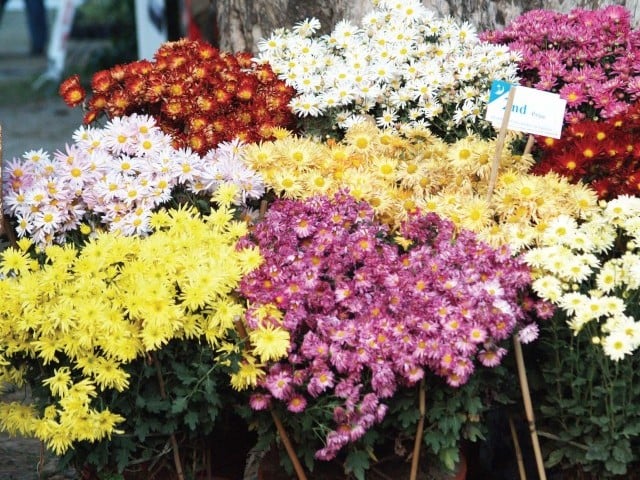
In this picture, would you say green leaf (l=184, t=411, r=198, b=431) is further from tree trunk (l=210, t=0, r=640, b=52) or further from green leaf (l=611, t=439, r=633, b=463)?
tree trunk (l=210, t=0, r=640, b=52)

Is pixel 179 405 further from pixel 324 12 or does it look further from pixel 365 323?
pixel 324 12

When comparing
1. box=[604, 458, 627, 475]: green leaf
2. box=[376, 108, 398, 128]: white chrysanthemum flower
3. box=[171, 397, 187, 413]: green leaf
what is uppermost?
box=[376, 108, 398, 128]: white chrysanthemum flower

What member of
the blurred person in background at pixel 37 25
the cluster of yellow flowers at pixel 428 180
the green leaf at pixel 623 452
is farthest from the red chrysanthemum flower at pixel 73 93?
the blurred person in background at pixel 37 25

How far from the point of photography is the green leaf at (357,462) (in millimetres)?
2553

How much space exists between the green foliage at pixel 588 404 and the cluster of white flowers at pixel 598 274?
61mm

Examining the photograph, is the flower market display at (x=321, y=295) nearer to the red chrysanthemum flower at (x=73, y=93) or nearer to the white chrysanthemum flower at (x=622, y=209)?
the white chrysanthemum flower at (x=622, y=209)

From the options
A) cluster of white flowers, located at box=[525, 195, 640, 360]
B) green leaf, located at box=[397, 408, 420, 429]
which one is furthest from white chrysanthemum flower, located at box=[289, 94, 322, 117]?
green leaf, located at box=[397, 408, 420, 429]

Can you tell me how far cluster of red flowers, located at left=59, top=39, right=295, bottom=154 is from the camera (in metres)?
3.41

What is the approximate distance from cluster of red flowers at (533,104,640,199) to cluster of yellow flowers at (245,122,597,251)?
0.25ft

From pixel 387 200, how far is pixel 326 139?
0.71m

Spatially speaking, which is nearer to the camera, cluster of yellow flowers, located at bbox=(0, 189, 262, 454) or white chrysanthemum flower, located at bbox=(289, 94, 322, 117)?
cluster of yellow flowers, located at bbox=(0, 189, 262, 454)

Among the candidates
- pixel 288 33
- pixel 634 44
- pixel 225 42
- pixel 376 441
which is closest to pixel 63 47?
pixel 225 42

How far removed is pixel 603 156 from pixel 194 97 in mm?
1371

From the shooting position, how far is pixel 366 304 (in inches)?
104
